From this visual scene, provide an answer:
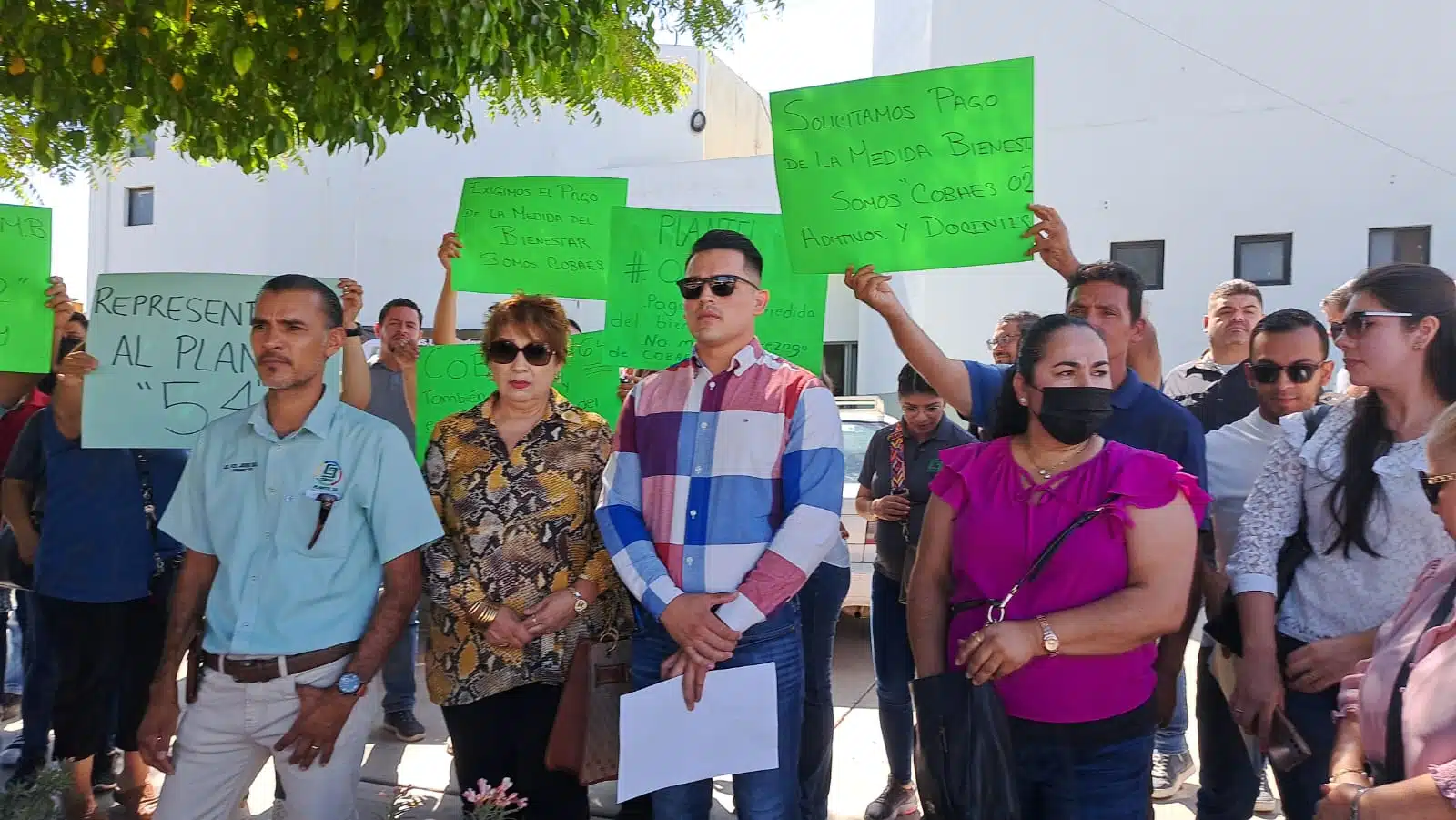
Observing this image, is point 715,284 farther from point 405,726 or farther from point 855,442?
point 855,442

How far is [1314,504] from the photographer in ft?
8.71

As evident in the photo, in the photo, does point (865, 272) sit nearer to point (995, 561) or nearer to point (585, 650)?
point (995, 561)

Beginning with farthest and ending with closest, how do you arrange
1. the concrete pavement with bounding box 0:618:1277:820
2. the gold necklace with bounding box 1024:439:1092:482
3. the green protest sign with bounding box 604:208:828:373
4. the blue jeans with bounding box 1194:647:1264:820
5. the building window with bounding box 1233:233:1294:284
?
the building window with bounding box 1233:233:1294:284
the concrete pavement with bounding box 0:618:1277:820
the green protest sign with bounding box 604:208:828:373
the blue jeans with bounding box 1194:647:1264:820
the gold necklace with bounding box 1024:439:1092:482

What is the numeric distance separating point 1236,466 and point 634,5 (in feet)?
10.2

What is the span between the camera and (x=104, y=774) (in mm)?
4340

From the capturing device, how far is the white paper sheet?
105 inches

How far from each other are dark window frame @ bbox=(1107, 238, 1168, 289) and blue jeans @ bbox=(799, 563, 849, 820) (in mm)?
10196

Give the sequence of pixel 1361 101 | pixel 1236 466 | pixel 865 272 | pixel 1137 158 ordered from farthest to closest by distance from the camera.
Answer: pixel 1137 158 → pixel 1361 101 → pixel 1236 466 → pixel 865 272

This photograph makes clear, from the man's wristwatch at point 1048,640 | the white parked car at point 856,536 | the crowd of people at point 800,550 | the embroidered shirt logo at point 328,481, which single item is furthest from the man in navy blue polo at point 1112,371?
the white parked car at point 856,536

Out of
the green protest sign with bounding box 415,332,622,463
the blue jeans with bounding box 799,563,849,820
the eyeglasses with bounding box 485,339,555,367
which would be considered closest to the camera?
the eyeglasses with bounding box 485,339,555,367

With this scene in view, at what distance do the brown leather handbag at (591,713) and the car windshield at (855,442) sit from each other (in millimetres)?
4027

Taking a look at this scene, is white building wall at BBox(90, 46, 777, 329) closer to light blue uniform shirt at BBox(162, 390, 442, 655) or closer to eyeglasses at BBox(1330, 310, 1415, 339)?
light blue uniform shirt at BBox(162, 390, 442, 655)

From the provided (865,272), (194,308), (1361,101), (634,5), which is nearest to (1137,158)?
(1361,101)

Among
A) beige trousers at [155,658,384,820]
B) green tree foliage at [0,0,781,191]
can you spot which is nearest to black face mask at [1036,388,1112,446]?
beige trousers at [155,658,384,820]
